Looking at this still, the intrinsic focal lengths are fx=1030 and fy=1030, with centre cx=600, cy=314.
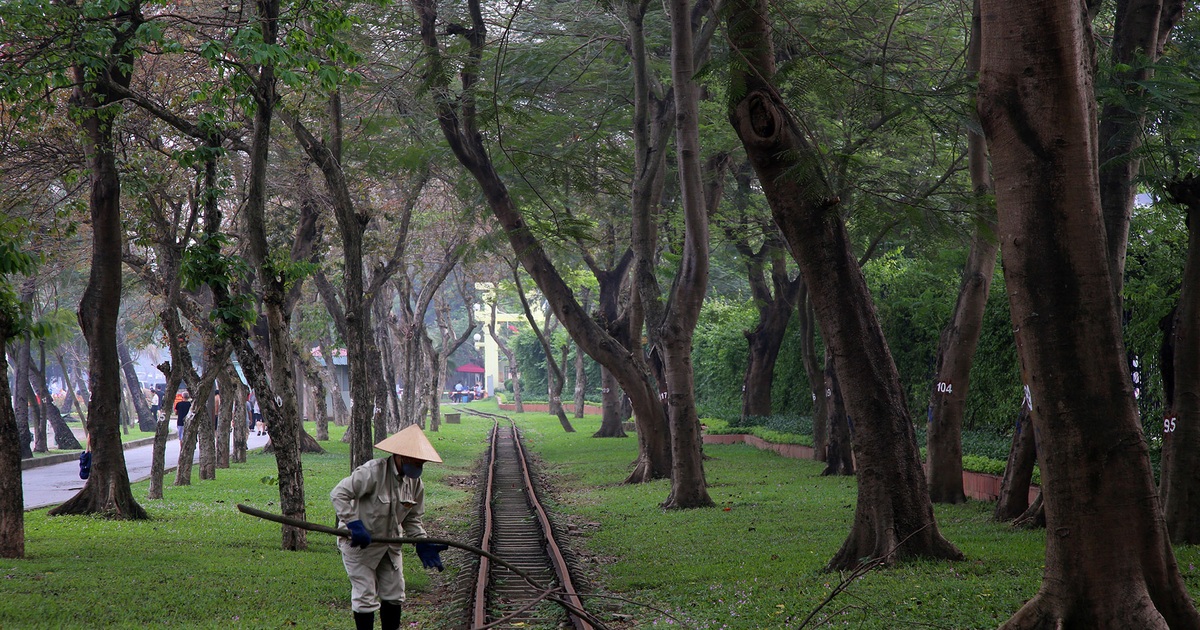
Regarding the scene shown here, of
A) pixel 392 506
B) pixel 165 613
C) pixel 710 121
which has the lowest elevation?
pixel 165 613

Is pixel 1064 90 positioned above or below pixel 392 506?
above

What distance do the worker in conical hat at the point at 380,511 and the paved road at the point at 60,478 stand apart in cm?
1213

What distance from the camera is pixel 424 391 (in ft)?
124

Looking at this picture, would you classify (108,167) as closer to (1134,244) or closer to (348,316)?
(348,316)

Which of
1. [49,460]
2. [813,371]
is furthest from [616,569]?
[49,460]

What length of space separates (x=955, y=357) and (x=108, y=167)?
11.2 metres

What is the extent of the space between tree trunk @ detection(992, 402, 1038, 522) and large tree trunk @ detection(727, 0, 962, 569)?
2929 millimetres

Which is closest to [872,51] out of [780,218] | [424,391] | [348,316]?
[780,218]

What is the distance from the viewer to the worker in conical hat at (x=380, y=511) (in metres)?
6.77

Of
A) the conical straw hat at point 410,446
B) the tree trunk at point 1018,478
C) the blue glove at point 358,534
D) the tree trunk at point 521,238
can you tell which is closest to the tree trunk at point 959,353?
the tree trunk at point 1018,478

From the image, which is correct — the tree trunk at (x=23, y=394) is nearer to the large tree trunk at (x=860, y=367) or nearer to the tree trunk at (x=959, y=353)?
the tree trunk at (x=959, y=353)

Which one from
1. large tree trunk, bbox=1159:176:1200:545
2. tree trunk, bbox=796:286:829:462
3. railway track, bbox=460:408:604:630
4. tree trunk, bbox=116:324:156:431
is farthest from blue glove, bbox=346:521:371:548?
tree trunk, bbox=116:324:156:431

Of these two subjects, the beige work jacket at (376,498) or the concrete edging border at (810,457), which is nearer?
the beige work jacket at (376,498)

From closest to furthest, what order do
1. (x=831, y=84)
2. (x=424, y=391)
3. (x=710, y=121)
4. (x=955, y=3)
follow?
(x=831, y=84)
(x=955, y=3)
(x=710, y=121)
(x=424, y=391)
